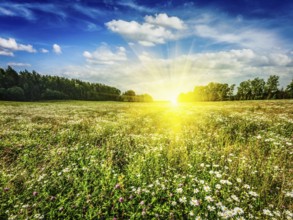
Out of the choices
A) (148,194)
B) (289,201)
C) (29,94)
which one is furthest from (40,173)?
(29,94)

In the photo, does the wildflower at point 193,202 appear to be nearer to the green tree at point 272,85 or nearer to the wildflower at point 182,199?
the wildflower at point 182,199

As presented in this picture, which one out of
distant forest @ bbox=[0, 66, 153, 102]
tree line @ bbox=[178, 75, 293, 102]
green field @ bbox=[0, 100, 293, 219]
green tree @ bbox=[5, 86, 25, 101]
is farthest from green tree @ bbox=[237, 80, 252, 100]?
green tree @ bbox=[5, 86, 25, 101]

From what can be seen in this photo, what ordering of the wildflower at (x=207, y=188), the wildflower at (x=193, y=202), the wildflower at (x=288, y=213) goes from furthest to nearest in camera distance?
1. the wildflower at (x=207, y=188)
2. the wildflower at (x=193, y=202)
3. the wildflower at (x=288, y=213)

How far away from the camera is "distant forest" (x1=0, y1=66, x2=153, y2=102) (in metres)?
68.4

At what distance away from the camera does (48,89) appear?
80875 mm

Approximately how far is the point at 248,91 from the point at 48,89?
107 meters

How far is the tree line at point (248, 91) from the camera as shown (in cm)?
7606

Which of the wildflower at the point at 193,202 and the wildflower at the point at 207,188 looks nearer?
the wildflower at the point at 193,202

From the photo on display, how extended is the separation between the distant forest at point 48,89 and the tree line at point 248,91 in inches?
1548

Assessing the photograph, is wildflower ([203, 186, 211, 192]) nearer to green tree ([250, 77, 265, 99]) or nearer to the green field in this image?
the green field

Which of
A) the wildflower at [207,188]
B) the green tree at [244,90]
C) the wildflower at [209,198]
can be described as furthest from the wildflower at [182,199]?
the green tree at [244,90]

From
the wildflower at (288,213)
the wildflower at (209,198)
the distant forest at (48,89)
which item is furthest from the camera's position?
the distant forest at (48,89)

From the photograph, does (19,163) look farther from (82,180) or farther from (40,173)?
(82,180)

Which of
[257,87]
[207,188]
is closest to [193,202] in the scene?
[207,188]
